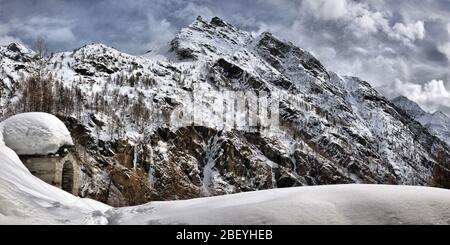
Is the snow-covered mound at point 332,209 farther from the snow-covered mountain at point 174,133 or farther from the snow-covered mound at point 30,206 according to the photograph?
the snow-covered mountain at point 174,133

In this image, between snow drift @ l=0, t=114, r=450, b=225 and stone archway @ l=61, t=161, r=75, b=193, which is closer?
snow drift @ l=0, t=114, r=450, b=225

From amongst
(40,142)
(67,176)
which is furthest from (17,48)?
(40,142)

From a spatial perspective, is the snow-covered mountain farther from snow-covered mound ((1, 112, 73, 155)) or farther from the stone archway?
snow-covered mound ((1, 112, 73, 155))

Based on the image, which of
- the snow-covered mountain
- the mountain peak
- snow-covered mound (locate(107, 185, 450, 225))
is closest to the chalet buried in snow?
snow-covered mound (locate(107, 185, 450, 225))

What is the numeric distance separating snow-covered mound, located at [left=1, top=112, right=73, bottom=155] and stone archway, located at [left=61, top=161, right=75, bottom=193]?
2.30m

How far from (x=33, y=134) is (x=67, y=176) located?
153 inches

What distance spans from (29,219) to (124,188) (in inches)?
3643

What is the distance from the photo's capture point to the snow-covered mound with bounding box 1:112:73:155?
1572cm

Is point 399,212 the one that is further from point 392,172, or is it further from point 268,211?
point 392,172

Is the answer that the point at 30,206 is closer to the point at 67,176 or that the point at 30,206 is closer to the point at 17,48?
the point at 67,176

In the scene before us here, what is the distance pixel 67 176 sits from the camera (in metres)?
19.6

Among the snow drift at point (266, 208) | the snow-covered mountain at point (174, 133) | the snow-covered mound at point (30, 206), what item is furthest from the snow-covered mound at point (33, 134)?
the snow-covered mountain at point (174, 133)

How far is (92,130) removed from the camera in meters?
119
